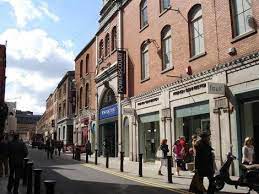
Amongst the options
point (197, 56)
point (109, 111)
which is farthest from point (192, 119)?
point (109, 111)

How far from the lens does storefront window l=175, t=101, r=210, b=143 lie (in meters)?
19.7

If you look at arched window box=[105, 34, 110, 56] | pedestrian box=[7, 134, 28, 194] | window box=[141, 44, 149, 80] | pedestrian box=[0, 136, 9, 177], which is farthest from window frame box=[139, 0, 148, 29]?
pedestrian box=[7, 134, 28, 194]

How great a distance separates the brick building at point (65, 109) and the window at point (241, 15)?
40.5 metres

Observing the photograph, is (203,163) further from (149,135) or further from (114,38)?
(114,38)

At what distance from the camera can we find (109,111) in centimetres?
3441

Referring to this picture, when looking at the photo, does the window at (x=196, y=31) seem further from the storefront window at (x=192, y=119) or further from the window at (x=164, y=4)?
the window at (x=164, y=4)

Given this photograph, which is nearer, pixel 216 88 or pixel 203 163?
pixel 203 163

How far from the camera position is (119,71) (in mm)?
30719

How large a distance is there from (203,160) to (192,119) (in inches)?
426

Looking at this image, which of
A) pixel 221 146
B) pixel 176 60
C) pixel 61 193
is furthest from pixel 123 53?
pixel 61 193

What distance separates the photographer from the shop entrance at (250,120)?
16.5 meters

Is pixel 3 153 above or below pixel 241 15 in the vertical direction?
below

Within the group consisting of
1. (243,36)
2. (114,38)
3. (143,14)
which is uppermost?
(114,38)

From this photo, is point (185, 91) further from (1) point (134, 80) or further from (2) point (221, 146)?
(1) point (134, 80)
